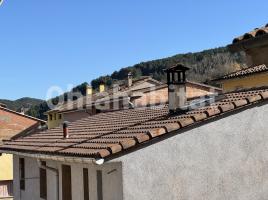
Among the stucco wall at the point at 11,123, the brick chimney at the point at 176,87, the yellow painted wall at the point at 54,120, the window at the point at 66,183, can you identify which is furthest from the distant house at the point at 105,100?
the brick chimney at the point at 176,87

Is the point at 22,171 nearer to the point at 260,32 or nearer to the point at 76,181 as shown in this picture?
the point at 76,181

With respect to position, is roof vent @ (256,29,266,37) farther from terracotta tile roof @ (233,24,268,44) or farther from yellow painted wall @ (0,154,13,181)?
yellow painted wall @ (0,154,13,181)

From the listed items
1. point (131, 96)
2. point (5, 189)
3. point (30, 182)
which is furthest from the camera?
point (5, 189)

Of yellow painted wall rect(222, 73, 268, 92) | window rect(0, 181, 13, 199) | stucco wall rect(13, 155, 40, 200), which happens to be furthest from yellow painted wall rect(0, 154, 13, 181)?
yellow painted wall rect(222, 73, 268, 92)

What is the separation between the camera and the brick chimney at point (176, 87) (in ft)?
32.1

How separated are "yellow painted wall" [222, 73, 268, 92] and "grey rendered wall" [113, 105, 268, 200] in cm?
1327

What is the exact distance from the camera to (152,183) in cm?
794

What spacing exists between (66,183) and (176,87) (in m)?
3.87

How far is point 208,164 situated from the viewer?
27.5 feet

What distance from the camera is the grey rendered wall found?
25.9ft

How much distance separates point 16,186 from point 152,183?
1081 centimetres

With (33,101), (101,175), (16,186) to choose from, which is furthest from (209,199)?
(33,101)

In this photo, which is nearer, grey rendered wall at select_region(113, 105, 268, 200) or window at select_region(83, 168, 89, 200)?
grey rendered wall at select_region(113, 105, 268, 200)

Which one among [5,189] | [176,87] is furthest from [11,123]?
[176,87]
